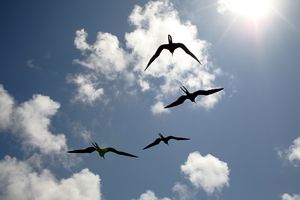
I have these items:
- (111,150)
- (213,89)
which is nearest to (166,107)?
(213,89)

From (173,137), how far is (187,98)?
399 inches

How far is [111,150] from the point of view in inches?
1850

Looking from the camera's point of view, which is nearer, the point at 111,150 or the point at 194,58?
the point at 194,58

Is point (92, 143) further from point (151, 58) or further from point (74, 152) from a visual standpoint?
point (151, 58)

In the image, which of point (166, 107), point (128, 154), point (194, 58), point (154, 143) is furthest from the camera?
point (154, 143)

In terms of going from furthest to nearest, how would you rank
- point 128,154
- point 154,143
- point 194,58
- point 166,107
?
point 154,143 < point 128,154 < point 166,107 < point 194,58

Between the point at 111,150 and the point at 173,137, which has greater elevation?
the point at 173,137

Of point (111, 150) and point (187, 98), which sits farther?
point (111, 150)

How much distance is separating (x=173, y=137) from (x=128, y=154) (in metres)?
7.92

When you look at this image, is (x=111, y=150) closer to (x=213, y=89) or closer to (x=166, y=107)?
(x=166, y=107)

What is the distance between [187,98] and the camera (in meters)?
42.5

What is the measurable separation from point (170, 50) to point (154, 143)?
16.5 m

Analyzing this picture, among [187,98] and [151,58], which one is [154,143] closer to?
[187,98]

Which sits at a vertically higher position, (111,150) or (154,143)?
(154,143)
